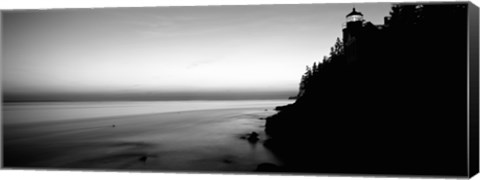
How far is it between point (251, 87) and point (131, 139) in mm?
1658

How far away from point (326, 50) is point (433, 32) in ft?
3.49

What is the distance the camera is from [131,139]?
4.36 meters

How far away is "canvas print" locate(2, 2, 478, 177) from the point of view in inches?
137

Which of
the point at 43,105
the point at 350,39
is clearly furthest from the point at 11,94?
the point at 350,39

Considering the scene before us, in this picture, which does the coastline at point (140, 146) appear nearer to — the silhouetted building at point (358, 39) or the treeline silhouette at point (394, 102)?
the treeline silhouette at point (394, 102)

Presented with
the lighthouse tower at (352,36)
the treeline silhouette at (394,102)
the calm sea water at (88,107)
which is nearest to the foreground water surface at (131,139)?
the calm sea water at (88,107)

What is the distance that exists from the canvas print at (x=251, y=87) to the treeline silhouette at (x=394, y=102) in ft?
0.04

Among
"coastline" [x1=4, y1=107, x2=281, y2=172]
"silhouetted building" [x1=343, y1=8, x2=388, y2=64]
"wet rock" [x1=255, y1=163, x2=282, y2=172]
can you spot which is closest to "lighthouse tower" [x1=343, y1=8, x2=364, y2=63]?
"silhouetted building" [x1=343, y1=8, x2=388, y2=64]

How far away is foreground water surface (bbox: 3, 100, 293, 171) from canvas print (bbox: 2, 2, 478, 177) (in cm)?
2

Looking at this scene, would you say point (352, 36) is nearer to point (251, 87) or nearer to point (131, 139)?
point (251, 87)

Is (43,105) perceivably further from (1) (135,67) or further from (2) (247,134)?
(2) (247,134)

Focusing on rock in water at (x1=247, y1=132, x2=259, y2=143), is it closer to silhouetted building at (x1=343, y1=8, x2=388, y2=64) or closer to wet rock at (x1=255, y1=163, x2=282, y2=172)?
wet rock at (x1=255, y1=163, x2=282, y2=172)

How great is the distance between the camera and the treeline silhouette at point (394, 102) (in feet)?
11.2

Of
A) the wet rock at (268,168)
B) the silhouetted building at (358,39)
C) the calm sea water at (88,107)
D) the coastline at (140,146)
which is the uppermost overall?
the silhouetted building at (358,39)
